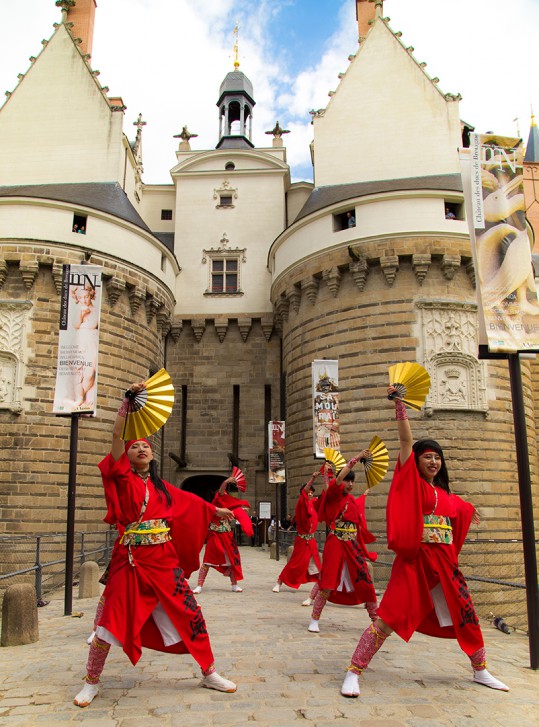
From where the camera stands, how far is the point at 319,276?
61.7 feet

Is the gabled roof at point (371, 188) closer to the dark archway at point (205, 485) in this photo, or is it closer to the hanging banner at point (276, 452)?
the hanging banner at point (276, 452)

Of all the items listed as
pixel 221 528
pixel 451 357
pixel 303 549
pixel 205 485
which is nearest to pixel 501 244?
pixel 303 549

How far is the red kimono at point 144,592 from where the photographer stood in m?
4.31

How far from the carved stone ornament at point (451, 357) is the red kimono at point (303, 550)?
24.4 feet

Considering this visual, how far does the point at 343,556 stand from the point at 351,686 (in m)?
2.93

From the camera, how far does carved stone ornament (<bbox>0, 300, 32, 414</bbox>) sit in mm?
16625

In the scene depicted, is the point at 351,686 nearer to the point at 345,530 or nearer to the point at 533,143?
the point at 345,530

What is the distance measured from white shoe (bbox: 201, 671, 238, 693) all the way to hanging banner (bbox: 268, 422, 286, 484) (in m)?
12.2

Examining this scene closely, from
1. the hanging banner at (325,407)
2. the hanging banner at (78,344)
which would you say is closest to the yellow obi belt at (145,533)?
the hanging banner at (78,344)

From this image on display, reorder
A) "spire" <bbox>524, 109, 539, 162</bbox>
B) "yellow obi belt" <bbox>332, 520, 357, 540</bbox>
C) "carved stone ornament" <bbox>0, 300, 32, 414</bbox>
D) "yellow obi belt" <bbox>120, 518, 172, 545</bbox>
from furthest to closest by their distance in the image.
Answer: "spire" <bbox>524, 109, 539, 162</bbox> < "carved stone ornament" <bbox>0, 300, 32, 414</bbox> < "yellow obi belt" <bbox>332, 520, 357, 540</bbox> < "yellow obi belt" <bbox>120, 518, 172, 545</bbox>

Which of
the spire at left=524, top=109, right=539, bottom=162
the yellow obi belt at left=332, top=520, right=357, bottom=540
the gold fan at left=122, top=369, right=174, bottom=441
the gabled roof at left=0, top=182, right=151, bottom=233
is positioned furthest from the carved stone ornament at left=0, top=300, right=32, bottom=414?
the spire at left=524, top=109, right=539, bottom=162

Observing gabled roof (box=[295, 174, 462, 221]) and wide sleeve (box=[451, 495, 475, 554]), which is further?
gabled roof (box=[295, 174, 462, 221])

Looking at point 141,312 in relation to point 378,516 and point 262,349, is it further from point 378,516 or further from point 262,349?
point 378,516

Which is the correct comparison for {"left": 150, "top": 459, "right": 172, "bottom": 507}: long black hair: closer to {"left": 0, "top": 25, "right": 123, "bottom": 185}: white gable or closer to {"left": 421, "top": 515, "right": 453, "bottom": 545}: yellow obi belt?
{"left": 421, "top": 515, "right": 453, "bottom": 545}: yellow obi belt
